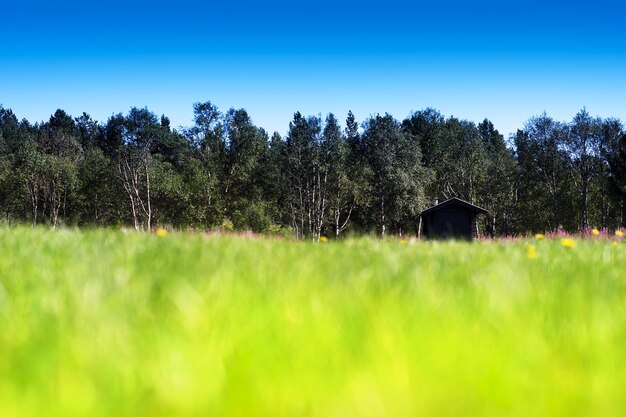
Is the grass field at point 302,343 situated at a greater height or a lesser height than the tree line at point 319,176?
lesser

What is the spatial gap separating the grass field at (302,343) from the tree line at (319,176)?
64176mm

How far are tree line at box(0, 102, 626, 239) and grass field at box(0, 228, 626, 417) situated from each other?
64176mm

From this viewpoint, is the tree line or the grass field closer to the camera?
the grass field

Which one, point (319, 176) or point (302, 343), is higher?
point (319, 176)

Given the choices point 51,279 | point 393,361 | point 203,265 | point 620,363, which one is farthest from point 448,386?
point 51,279

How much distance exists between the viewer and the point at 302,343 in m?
2.22

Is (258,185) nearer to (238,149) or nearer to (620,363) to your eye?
(238,149)

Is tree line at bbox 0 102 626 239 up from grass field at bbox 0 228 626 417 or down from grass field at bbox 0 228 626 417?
up

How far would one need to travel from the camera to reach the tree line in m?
72.4

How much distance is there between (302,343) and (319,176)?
72.3 m

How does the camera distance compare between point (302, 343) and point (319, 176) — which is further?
point (319, 176)

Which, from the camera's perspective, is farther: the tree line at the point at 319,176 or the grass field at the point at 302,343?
the tree line at the point at 319,176

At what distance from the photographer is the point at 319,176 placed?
74.4m

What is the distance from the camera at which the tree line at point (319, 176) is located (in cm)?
7244
